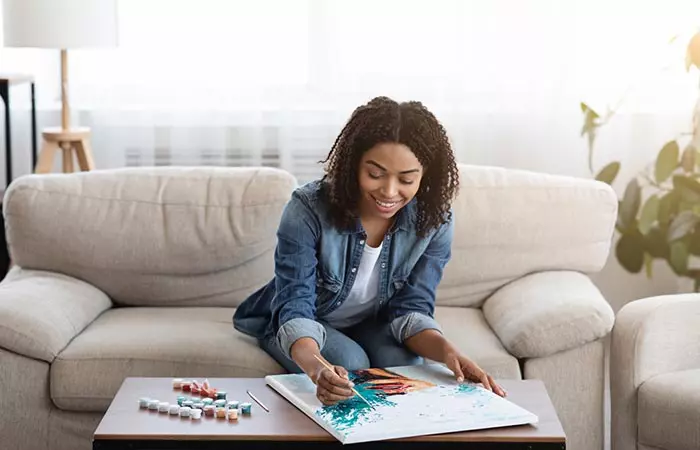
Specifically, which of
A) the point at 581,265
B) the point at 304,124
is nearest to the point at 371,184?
the point at 581,265

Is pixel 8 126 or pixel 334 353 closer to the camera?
pixel 334 353

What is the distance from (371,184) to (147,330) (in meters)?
0.76

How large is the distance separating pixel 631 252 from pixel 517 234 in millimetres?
1007

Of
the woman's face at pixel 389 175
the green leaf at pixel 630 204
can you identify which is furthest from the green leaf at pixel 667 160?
the woman's face at pixel 389 175

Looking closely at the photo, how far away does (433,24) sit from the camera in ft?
12.5

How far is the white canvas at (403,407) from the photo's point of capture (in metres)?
1.82

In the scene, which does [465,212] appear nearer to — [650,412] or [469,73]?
[650,412]

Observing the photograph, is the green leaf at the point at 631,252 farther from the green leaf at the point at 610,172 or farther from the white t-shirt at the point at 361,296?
the white t-shirt at the point at 361,296

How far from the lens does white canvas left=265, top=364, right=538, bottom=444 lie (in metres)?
1.82

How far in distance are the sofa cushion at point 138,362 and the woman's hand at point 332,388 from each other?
59 cm

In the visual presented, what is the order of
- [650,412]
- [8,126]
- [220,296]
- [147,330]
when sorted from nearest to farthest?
[650,412], [147,330], [220,296], [8,126]

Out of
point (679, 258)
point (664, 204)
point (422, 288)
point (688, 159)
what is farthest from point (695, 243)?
point (422, 288)

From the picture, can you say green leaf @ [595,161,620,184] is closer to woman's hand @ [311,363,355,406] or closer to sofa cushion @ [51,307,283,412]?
sofa cushion @ [51,307,283,412]

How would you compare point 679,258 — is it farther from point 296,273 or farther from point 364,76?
point 296,273
